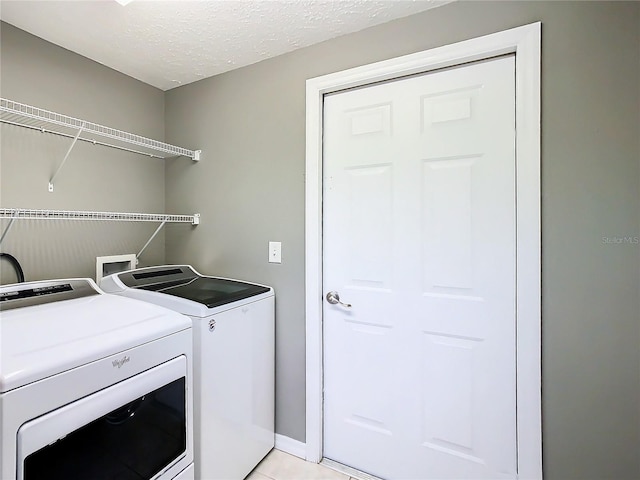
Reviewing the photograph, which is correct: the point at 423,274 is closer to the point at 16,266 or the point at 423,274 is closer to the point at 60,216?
the point at 60,216

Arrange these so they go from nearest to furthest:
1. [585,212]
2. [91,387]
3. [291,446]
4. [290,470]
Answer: [91,387]
[585,212]
[290,470]
[291,446]

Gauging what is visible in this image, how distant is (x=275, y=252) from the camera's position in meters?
1.88

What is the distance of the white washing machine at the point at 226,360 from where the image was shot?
4.58 feet

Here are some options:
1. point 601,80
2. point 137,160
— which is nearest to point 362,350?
point 601,80

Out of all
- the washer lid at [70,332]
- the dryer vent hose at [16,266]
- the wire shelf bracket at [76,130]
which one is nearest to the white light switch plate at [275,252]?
the washer lid at [70,332]

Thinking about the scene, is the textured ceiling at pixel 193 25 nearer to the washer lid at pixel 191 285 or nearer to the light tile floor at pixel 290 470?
the washer lid at pixel 191 285

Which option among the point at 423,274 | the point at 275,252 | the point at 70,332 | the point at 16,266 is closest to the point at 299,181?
the point at 275,252

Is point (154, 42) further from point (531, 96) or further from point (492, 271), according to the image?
point (492, 271)

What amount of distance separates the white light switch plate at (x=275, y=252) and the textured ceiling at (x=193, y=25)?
3.65 ft

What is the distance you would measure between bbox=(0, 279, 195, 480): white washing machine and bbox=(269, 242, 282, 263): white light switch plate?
67 centimetres

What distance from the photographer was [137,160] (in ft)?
7.05

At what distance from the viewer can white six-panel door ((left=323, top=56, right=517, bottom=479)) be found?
4.60 ft

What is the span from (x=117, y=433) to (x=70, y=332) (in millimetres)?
370

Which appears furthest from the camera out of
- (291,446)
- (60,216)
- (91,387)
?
(291,446)
